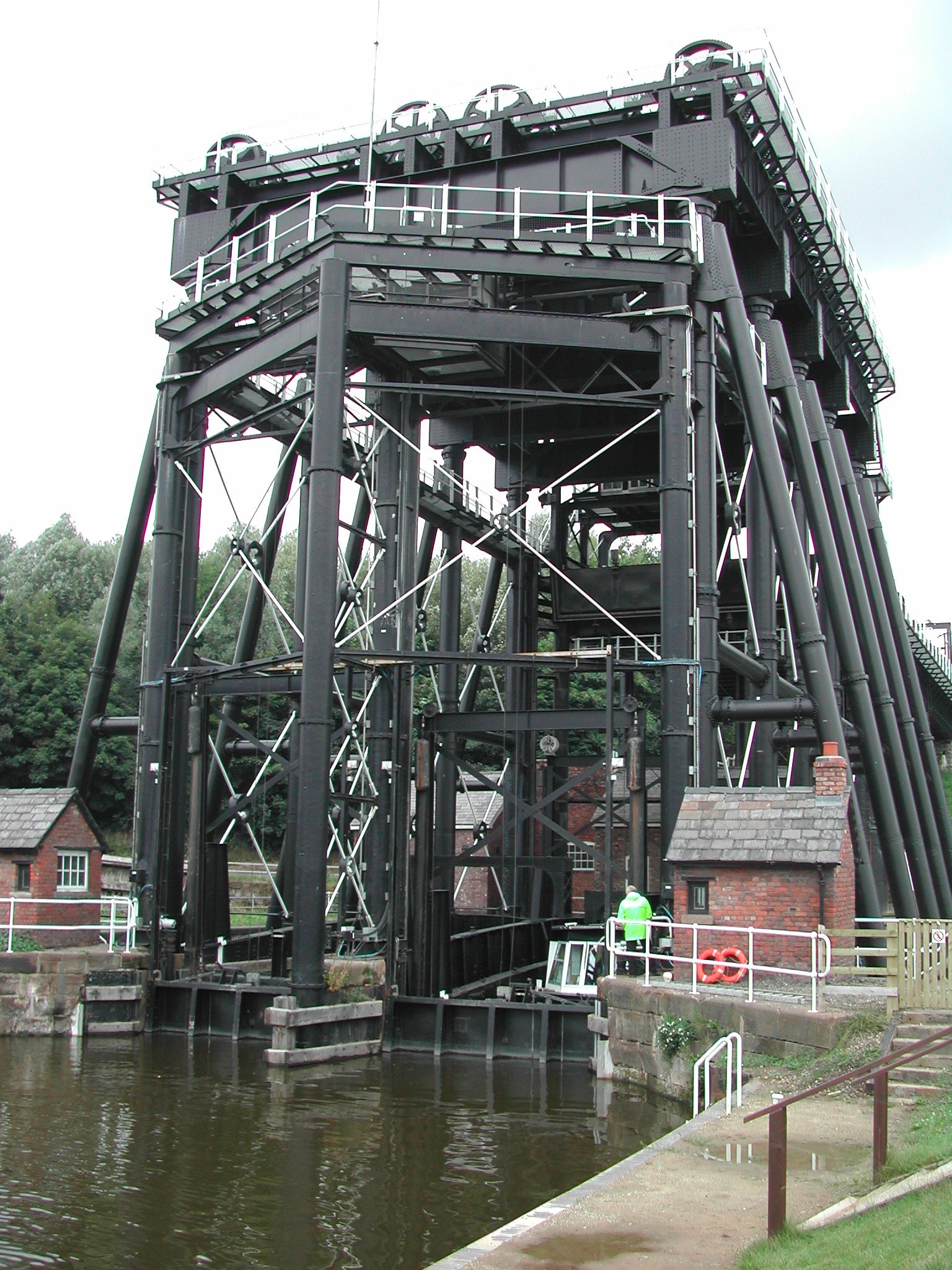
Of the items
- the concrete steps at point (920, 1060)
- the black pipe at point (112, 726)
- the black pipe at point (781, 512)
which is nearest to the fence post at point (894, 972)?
the concrete steps at point (920, 1060)

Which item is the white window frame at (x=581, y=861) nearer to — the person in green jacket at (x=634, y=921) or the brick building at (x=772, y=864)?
the person in green jacket at (x=634, y=921)

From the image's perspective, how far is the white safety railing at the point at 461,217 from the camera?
23422 mm

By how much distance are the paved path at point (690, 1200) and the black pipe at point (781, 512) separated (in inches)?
487

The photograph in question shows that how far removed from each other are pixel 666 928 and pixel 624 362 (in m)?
12.9

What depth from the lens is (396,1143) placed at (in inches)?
542

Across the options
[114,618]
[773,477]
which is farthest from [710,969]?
[114,618]

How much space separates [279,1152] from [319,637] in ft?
30.3

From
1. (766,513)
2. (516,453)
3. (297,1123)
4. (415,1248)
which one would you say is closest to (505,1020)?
(297,1123)

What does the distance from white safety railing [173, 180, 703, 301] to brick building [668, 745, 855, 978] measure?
10380 mm

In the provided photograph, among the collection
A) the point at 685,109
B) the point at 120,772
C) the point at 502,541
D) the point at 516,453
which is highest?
the point at 685,109

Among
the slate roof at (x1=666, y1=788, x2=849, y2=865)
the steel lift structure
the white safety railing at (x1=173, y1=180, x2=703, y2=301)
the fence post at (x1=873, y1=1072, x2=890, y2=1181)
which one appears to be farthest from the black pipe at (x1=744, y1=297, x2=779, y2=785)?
the fence post at (x1=873, y1=1072, x2=890, y2=1181)

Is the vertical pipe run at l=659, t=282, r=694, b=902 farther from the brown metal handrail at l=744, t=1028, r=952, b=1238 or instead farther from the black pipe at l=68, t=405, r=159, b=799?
the brown metal handrail at l=744, t=1028, r=952, b=1238

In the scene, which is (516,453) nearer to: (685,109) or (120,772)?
(685,109)

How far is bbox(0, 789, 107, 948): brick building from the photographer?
889 inches
